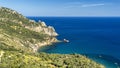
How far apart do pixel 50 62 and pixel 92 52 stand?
73.9 meters

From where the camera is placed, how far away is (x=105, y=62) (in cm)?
13988

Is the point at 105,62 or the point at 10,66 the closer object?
the point at 10,66

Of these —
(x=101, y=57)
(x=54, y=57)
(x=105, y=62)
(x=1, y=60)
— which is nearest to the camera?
(x=1, y=60)

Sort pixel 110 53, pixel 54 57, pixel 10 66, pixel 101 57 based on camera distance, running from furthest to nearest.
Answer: pixel 110 53, pixel 101 57, pixel 54 57, pixel 10 66

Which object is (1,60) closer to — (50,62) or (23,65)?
(23,65)

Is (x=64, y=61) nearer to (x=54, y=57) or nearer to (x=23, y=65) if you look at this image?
(x=54, y=57)

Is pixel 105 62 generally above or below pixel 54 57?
below

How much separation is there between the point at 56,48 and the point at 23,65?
321ft

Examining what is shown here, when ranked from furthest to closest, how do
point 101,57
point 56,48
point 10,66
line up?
point 56,48, point 101,57, point 10,66

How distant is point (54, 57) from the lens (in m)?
112

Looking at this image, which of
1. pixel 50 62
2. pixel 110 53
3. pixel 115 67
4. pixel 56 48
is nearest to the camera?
pixel 50 62

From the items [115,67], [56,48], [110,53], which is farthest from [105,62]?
[56,48]

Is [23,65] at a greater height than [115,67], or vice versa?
[23,65]

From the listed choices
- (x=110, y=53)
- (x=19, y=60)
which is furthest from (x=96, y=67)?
(x=110, y=53)
